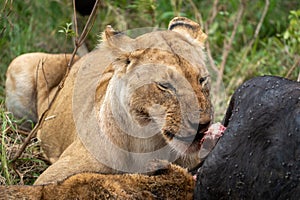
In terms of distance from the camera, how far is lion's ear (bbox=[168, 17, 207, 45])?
195 inches

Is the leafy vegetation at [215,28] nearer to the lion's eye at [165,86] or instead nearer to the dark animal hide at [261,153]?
the lion's eye at [165,86]

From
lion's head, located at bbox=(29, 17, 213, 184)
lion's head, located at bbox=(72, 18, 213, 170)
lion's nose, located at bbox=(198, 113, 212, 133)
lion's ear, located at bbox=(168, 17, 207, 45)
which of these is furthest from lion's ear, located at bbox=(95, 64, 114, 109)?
lion's nose, located at bbox=(198, 113, 212, 133)

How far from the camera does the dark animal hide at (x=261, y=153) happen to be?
3.36 metres

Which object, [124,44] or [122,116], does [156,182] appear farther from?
[124,44]

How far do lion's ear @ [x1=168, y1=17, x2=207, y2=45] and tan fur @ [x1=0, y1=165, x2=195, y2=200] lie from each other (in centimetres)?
169

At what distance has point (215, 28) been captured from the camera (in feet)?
27.1

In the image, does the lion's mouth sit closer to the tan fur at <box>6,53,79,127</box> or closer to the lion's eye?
the lion's eye

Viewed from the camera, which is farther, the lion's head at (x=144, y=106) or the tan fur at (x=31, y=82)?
the tan fur at (x=31, y=82)

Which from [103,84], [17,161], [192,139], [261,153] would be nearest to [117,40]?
[103,84]

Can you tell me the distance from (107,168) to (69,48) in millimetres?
3589

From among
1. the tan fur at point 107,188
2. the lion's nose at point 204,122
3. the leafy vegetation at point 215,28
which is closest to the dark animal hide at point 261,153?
the tan fur at point 107,188

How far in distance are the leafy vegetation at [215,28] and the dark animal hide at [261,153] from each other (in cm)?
327

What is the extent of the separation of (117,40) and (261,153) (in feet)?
5.33

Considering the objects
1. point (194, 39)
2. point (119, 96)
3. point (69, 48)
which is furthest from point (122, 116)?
point (69, 48)
